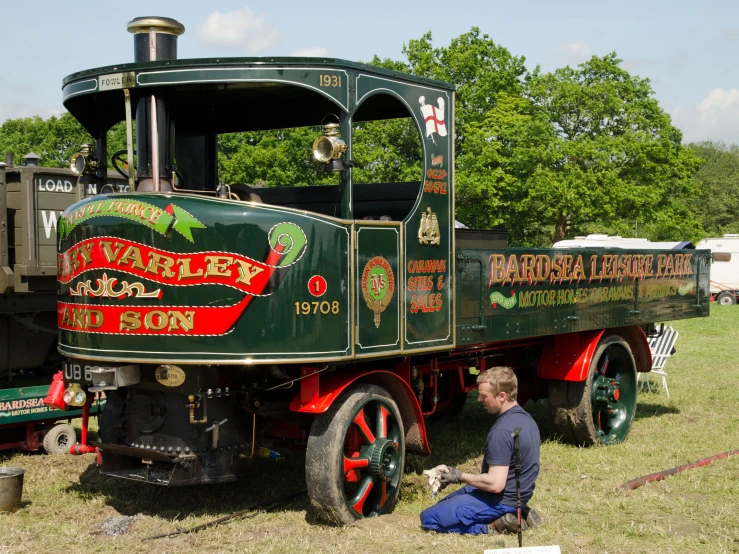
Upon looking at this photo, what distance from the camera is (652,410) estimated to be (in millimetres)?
11281

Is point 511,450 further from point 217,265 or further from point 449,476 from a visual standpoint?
point 217,265

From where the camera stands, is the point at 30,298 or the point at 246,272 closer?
the point at 246,272

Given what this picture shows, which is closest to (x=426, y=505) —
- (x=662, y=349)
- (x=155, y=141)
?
(x=155, y=141)

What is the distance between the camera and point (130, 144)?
6246 mm

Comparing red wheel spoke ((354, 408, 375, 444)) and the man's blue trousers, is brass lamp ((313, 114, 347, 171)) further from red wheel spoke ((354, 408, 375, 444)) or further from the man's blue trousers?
the man's blue trousers

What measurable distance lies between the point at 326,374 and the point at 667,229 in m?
29.0

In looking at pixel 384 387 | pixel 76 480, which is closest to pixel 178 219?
pixel 384 387

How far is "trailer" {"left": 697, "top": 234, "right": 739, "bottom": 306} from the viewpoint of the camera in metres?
36.3

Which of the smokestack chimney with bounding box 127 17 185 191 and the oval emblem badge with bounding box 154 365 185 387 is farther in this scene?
the smokestack chimney with bounding box 127 17 185 191

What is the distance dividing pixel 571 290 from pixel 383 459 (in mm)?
3088

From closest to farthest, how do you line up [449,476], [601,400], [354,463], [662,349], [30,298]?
[449,476] < [354,463] < [30,298] < [601,400] < [662,349]

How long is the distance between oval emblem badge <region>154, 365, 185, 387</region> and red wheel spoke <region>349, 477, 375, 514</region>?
147 centimetres

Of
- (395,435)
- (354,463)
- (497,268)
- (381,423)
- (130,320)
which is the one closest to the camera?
(130,320)

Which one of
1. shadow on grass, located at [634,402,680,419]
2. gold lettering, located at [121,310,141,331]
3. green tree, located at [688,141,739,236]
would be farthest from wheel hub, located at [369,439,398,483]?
green tree, located at [688,141,739,236]
